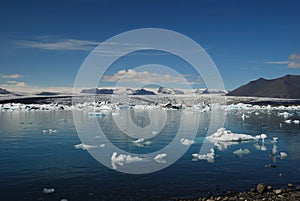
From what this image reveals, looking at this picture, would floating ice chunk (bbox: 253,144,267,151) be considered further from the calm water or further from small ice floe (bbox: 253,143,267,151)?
the calm water

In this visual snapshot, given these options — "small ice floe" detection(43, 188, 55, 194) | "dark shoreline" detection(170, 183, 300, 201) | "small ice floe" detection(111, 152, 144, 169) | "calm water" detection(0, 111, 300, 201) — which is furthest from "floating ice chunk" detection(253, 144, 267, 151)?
"small ice floe" detection(43, 188, 55, 194)

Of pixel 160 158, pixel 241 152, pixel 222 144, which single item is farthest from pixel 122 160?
pixel 222 144

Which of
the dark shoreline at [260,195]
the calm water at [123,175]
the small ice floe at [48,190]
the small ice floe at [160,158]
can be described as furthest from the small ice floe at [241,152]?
the small ice floe at [48,190]

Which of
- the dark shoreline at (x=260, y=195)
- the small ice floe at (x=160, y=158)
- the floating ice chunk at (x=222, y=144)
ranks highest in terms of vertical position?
the floating ice chunk at (x=222, y=144)

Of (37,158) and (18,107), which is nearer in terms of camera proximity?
(37,158)

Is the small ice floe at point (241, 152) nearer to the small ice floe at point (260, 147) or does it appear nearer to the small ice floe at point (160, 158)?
the small ice floe at point (260, 147)

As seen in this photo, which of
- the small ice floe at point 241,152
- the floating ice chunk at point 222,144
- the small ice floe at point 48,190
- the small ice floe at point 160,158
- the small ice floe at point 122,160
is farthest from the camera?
the floating ice chunk at point 222,144

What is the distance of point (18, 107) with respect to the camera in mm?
62031

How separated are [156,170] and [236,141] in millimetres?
8524

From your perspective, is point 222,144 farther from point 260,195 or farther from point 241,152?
point 260,195

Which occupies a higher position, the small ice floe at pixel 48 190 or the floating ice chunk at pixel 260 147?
the floating ice chunk at pixel 260 147

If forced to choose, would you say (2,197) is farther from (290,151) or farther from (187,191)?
(290,151)

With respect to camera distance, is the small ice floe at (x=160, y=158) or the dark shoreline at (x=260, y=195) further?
the small ice floe at (x=160, y=158)

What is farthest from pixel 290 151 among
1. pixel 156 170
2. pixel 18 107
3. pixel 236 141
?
pixel 18 107
